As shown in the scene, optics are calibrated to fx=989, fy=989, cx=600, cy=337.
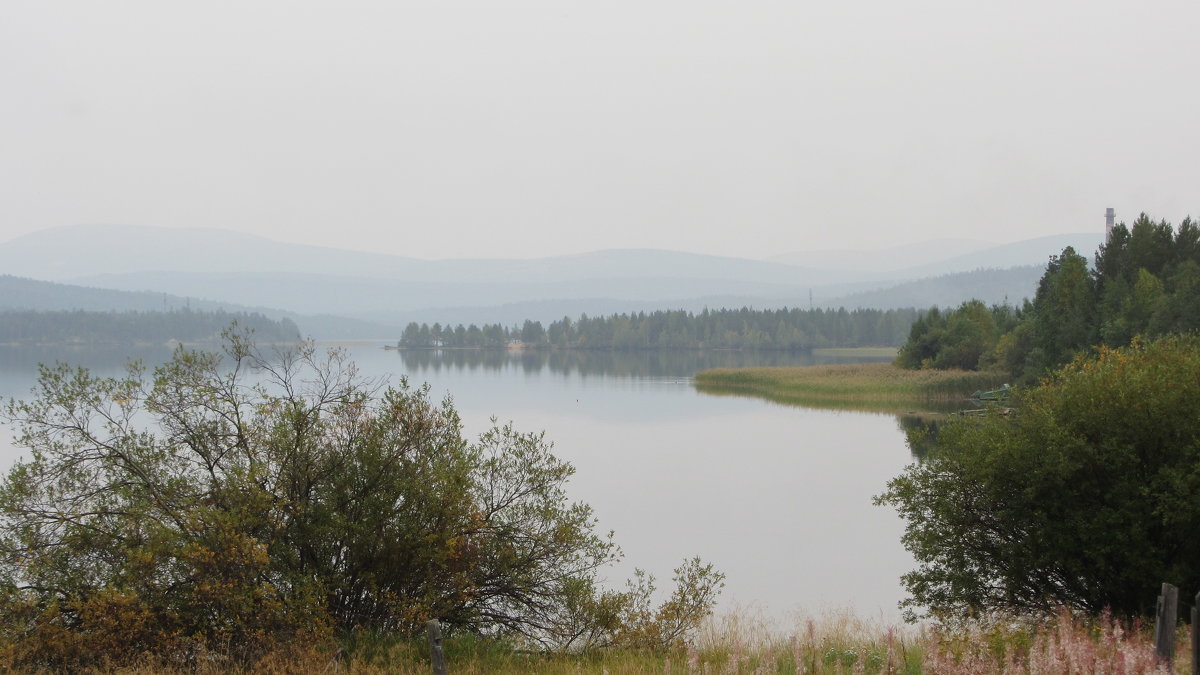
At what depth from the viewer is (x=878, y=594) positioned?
947 inches

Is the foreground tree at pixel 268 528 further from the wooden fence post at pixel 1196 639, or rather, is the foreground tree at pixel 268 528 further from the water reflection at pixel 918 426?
the water reflection at pixel 918 426

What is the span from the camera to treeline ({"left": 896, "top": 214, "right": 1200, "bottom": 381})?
5578 cm

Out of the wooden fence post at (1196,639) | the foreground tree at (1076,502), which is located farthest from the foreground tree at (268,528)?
the wooden fence post at (1196,639)

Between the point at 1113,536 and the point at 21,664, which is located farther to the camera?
the point at 1113,536

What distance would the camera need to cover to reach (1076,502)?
53.7ft

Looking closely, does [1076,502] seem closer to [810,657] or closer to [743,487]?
[810,657]

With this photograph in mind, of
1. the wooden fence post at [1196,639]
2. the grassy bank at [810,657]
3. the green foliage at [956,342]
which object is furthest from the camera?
the green foliage at [956,342]

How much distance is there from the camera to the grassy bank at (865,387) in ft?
234

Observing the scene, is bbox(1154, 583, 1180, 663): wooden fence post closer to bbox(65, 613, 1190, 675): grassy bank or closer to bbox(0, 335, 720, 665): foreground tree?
bbox(65, 613, 1190, 675): grassy bank

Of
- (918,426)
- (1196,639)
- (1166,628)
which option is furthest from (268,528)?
(918,426)

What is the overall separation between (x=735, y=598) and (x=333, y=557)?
1201cm

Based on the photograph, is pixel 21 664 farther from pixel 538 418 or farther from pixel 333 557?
pixel 538 418

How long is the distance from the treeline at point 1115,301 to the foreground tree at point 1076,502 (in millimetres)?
37904

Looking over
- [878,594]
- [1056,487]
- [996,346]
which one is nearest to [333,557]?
[1056,487]
